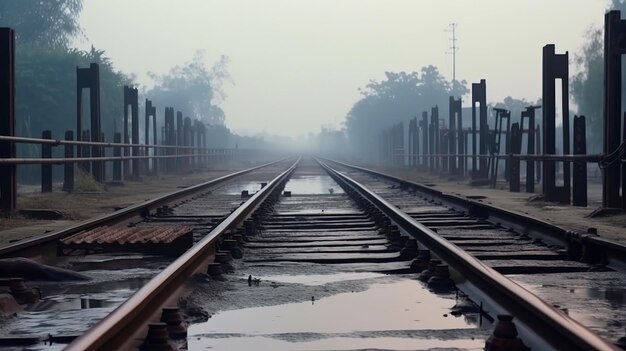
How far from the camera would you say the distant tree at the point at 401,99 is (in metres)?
129

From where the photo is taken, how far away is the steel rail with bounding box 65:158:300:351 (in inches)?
158

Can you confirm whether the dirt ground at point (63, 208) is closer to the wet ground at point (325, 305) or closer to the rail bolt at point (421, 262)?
the wet ground at point (325, 305)

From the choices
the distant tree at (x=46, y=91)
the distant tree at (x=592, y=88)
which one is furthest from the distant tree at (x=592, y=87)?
the distant tree at (x=46, y=91)

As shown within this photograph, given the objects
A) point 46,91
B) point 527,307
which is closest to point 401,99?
point 46,91

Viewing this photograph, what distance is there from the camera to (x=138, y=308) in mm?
4797

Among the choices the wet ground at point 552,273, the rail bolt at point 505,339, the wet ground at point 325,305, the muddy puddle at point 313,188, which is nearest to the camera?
the rail bolt at point 505,339

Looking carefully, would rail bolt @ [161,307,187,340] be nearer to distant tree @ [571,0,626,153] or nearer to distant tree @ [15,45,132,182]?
distant tree @ [15,45,132,182]

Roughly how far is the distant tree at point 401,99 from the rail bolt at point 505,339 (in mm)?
116960

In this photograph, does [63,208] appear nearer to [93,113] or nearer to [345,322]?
[93,113]

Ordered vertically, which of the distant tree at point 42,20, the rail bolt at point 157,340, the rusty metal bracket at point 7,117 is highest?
the distant tree at point 42,20

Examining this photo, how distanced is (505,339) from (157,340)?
4.77 ft

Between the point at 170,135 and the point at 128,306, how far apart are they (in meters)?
38.0

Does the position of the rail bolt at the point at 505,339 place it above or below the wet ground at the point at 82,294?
above

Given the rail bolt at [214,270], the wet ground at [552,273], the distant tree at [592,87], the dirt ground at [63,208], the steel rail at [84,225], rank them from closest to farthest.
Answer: the wet ground at [552,273], the rail bolt at [214,270], the steel rail at [84,225], the dirt ground at [63,208], the distant tree at [592,87]
